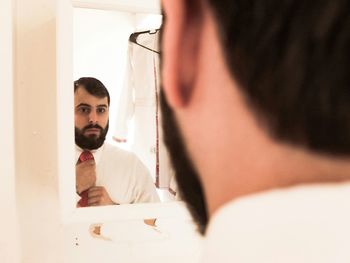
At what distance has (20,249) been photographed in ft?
2.39

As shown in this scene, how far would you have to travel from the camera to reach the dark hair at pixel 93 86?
2.41ft

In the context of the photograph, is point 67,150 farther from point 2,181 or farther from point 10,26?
point 10,26

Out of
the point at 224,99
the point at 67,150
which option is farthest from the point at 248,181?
the point at 67,150

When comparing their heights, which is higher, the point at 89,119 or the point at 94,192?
the point at 89,119

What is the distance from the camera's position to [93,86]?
2.46ft

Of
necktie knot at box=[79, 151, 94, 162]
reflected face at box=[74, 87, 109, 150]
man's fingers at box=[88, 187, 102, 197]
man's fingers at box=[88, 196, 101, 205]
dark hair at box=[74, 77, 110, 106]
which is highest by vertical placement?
dark hair at box=[74, 77, 110, 106]

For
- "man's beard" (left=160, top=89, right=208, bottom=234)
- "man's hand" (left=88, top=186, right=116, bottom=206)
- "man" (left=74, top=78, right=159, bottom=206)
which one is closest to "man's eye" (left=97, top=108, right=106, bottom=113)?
"man" (left=74, top=78, right=159, bottom=206)

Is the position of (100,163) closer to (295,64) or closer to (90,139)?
(90,139)

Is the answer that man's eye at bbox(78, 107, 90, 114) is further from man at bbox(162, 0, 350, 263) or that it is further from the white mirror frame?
man at bbox(162, 0, 350, 263)

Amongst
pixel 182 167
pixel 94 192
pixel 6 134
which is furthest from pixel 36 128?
pixel 182 167

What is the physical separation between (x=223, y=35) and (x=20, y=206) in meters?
0.64

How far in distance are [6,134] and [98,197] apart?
0.21 m

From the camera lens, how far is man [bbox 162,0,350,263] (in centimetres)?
19

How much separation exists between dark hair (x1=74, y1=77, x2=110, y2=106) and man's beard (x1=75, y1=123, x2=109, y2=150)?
0.06 meters
